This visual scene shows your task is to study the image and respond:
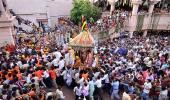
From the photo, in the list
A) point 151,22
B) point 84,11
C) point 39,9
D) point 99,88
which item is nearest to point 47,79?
point 99,88

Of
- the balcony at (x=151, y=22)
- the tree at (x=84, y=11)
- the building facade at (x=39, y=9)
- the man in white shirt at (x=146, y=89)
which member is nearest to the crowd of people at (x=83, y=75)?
the man in white shirt at (x=146, y=89)

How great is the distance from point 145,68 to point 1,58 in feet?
23.9

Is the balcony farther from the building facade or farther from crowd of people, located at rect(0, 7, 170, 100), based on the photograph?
the building facade

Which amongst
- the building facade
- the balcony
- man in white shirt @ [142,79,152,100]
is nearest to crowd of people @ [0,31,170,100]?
man in white shirt @ [142,79,152,100]

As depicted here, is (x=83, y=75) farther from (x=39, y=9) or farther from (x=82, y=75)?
(x=39, y=9)

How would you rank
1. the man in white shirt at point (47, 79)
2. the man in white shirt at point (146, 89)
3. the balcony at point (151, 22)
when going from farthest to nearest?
the balcony at point (151, 22), the man in white shirt at point (47, 79), the man in white shirt at point (146, 89)

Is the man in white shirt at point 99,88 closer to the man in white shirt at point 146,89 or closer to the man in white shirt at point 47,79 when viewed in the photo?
the man in white shirt at point 146,89

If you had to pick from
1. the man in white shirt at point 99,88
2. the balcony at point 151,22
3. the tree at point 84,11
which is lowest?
the man in white shirt at point 99,88

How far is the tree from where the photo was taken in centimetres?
2345

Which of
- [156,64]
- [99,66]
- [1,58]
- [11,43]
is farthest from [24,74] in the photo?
[156,64]

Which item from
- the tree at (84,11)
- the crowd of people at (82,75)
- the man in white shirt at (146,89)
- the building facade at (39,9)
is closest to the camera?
the crowd of people at (82,75)

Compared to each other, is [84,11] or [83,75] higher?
[84,11]

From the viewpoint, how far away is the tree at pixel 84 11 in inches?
923

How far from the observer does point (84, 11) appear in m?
23.4
